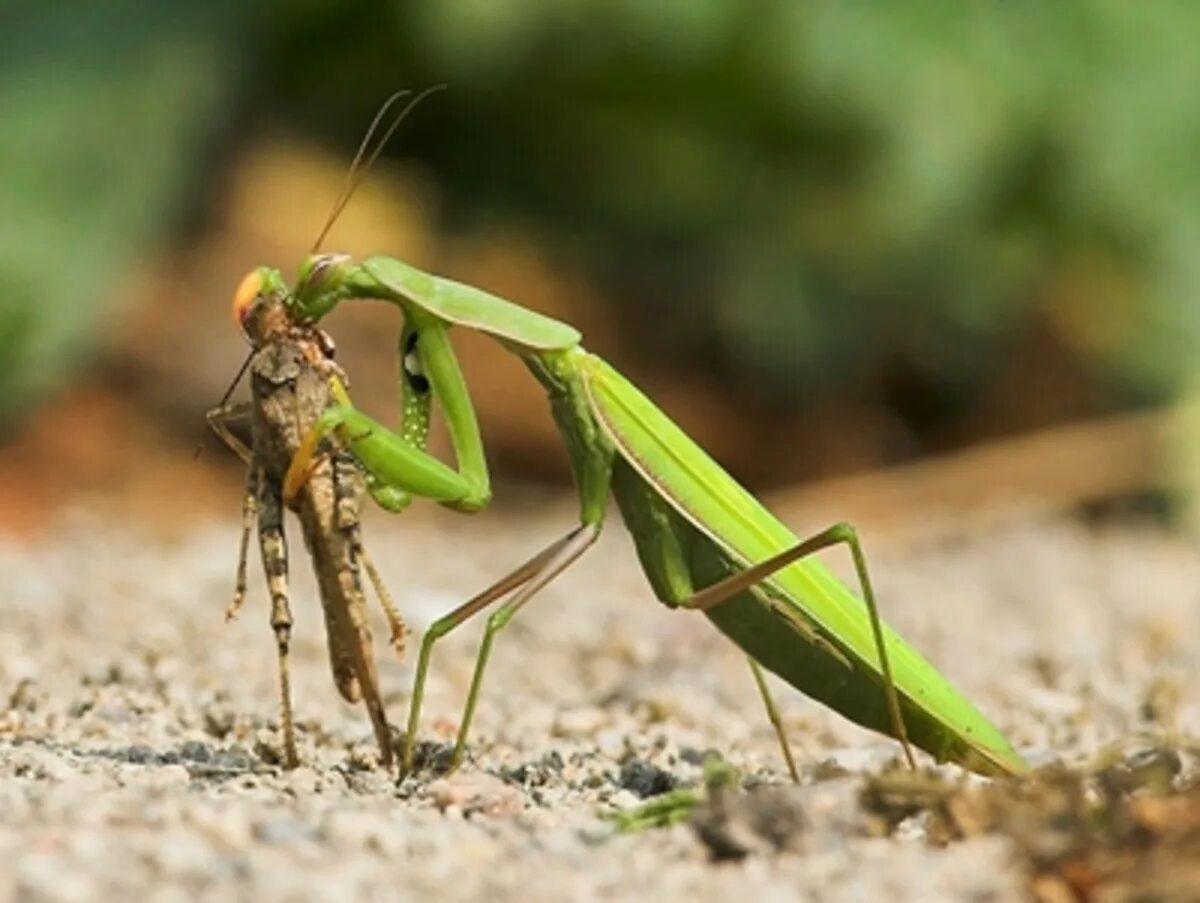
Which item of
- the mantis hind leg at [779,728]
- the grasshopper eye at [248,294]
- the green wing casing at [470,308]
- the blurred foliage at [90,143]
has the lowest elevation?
the mantis hind leg at [779,728]

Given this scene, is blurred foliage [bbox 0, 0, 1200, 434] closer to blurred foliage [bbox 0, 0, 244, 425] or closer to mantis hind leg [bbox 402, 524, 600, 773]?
blurred foliage [bbox 0, 0, 244, 425]

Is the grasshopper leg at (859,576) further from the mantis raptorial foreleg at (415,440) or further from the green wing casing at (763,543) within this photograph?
the mantis raptorial foreleg at (415,440)

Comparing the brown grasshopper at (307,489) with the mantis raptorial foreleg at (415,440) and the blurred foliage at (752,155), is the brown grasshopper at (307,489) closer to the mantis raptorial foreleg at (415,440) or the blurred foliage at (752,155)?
the mantis raptorial foreleg at (415,440)

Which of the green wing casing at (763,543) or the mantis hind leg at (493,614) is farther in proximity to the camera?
the green wing casing at (763,543)

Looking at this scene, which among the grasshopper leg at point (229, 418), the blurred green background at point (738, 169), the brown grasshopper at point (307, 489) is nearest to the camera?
the brown grasshopper at point (307, 489)

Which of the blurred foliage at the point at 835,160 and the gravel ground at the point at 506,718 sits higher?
the blurred foliage at the point at 835,160

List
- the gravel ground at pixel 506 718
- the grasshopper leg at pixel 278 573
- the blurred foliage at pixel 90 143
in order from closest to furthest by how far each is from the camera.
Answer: the gravel ground at pixel 506 718 → the grasshopper leg at pixel 278 573 → the blurred foliage at pixel 90 143

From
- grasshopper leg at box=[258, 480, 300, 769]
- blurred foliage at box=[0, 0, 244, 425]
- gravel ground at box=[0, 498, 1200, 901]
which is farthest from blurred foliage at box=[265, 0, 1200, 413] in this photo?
grasshopper leg at box=[258, 480, 300, 769]

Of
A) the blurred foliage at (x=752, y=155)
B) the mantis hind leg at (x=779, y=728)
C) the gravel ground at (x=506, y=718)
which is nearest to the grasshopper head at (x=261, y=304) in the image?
the gravel ground at (x=506, y=718)
